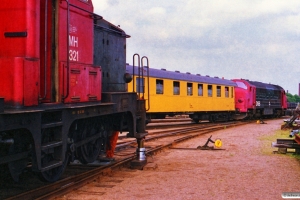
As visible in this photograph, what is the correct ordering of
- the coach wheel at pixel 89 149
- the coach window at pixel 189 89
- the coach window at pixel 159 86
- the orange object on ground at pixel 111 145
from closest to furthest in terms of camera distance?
the coach wheel at pixel 89 149, the orange object on ground at pixel 111 145, the coach window at pixel 159 86, the coach window at pixel 189 89

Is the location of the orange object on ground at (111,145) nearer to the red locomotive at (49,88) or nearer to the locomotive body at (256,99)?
the red locomotive at (49,88)

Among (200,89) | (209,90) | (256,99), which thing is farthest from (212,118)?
(256,99)

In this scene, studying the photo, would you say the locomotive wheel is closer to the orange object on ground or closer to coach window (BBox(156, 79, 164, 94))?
the orange object on ground

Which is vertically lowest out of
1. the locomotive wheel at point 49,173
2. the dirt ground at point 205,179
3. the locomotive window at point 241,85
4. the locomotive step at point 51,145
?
the dirt ground at point 205,179

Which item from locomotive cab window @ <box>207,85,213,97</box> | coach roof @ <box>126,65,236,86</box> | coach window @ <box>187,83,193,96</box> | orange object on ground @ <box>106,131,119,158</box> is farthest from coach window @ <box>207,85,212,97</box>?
orange object on ground @ <box>106,131,119,158</box>

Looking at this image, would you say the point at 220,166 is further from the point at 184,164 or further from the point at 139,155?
the point at 139,155

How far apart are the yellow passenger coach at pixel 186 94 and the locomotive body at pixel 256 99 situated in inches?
45.7

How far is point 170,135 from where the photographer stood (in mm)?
17234

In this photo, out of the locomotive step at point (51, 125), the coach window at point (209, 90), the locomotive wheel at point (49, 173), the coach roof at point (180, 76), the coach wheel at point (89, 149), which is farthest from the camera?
the coach window at point (209, 90)

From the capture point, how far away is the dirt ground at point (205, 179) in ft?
21.8

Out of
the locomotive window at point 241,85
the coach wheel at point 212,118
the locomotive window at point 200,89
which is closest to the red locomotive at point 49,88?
the locomotive window at point 200,89

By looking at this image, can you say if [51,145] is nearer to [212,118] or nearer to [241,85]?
[212,118]

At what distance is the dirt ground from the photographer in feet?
21.8

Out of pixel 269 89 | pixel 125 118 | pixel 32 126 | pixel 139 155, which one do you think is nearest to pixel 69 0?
pixel 32 126
